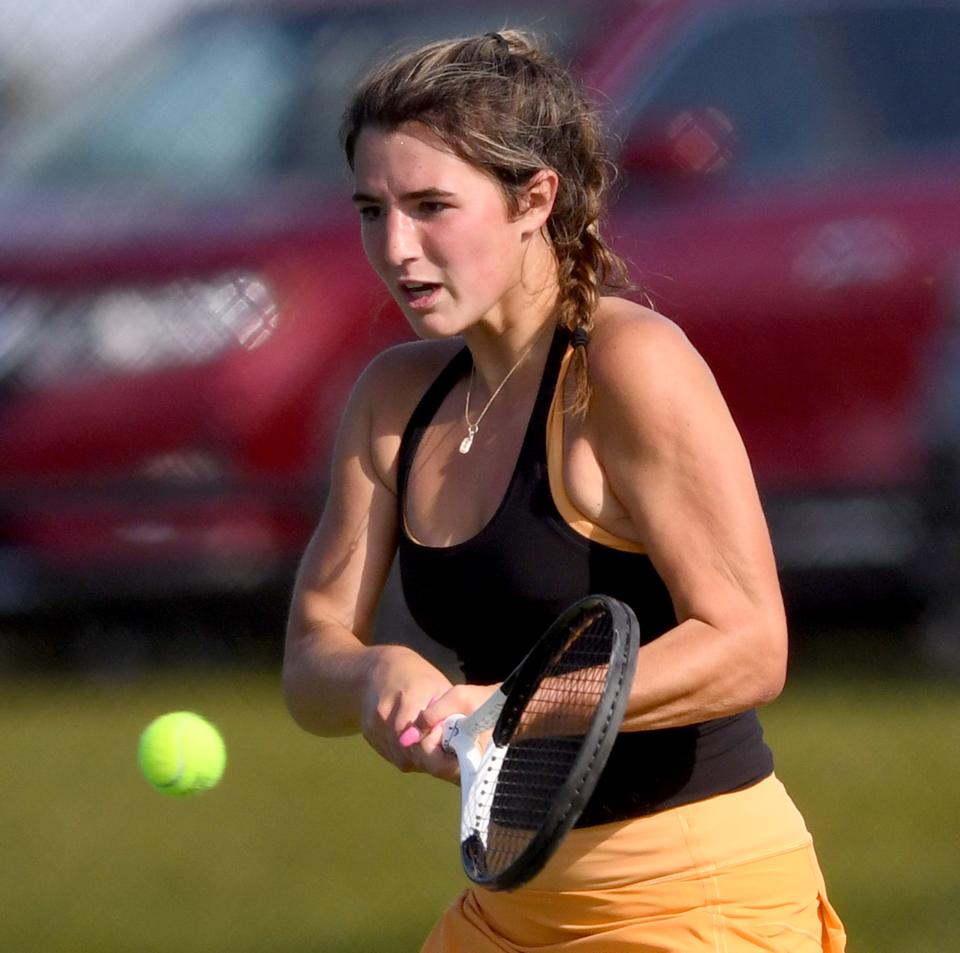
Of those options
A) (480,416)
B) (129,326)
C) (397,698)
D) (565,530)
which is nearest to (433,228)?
(480,416)

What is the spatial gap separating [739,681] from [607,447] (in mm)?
352

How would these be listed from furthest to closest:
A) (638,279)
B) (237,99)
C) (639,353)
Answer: (237,99), (638,279), (639,353)

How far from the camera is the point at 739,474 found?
115 inches

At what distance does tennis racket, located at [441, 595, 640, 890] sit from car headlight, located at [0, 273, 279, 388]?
439 cm

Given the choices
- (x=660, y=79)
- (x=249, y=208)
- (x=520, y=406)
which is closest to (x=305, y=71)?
(x=249, y=208)

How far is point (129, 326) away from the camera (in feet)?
23.9

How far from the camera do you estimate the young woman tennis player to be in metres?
2.90

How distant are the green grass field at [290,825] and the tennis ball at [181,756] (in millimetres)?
1553

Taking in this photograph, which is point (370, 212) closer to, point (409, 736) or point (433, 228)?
point (433, 228)

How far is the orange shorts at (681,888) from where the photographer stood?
3004mm

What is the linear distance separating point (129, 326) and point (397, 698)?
4559mm

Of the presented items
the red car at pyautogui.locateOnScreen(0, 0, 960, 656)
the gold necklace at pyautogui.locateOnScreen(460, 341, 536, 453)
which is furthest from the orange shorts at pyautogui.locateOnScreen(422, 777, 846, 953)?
the red car at pyautogui.locateOnScreen(0, 0, 960, 656)

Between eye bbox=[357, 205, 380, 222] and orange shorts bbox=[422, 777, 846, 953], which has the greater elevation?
eye bbox=[357, 205, 380, 222]

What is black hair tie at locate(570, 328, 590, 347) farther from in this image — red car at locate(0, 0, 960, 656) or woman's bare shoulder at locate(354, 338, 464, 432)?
red car at locate(0, 0, 960, 656)
